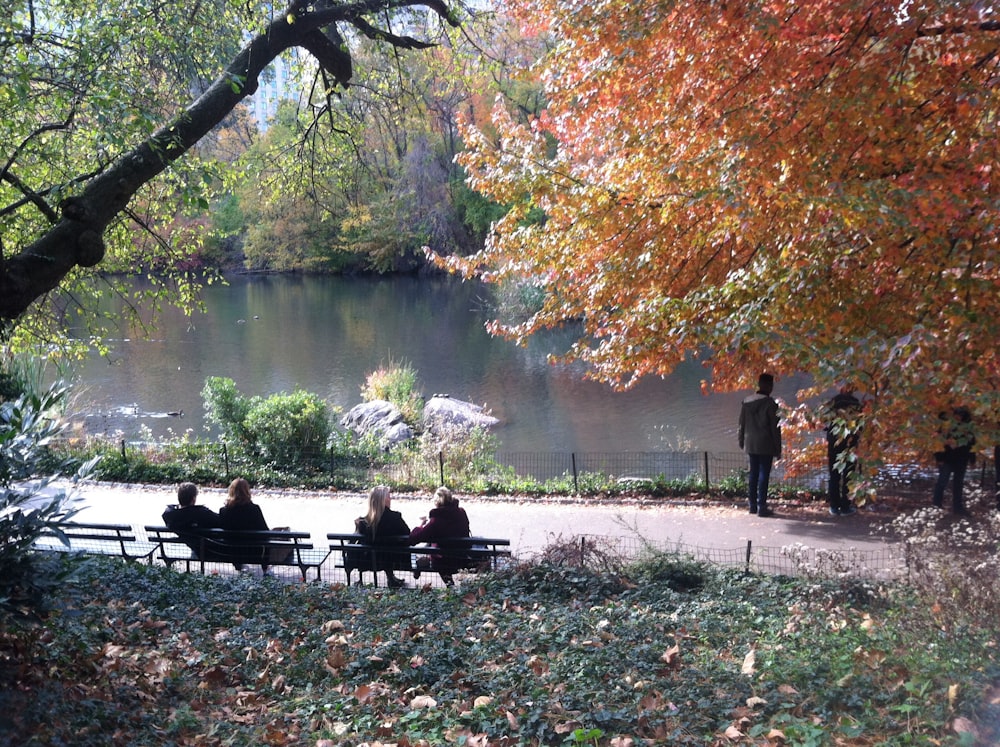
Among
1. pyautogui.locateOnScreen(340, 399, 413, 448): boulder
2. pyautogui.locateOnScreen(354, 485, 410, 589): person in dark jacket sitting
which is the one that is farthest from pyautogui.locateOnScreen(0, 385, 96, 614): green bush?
pyautogui.locateOnScreen(340, 399, 413, 448): boulder

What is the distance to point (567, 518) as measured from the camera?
11312 millimetres

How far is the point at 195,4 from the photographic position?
9820mm

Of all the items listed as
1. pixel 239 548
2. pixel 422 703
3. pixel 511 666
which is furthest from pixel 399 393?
pixel 422 703

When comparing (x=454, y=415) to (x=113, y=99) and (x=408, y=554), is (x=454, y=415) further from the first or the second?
(x=113, y=99)

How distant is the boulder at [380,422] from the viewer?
20203mm

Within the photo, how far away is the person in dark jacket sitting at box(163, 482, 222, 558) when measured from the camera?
877cm

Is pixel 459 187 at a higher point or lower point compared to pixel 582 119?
higher

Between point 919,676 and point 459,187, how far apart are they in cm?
4302

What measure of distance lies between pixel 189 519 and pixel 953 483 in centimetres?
883

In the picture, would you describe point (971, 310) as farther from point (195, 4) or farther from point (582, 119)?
point (195, 4)

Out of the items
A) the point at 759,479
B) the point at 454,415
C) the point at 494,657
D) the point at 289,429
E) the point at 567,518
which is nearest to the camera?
the point at 494,657

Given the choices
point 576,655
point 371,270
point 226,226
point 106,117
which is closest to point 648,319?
point 576,655

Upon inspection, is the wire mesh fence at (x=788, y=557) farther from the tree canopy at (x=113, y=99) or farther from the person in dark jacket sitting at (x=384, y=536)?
the tree canopy at (x=113, y=99)

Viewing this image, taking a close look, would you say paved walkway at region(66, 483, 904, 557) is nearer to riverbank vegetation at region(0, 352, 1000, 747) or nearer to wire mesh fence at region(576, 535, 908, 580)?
wire mesh fence at region(576, 535, 908, 580)
